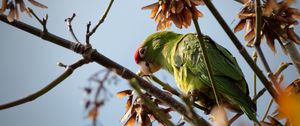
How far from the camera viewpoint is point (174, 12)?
235 centimetres

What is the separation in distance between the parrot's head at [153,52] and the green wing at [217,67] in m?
0.48

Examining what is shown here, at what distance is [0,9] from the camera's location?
198 cm

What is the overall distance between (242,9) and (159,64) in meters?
2.24

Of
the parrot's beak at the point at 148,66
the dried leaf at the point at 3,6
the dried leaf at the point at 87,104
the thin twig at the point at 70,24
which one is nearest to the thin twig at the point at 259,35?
the thin twig at the point at 70,24

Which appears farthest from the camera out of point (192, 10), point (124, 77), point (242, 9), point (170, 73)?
point (170, 73)

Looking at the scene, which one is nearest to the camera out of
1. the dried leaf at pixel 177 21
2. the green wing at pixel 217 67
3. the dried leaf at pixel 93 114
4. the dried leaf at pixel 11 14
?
the dried leaf at pixel 93 114

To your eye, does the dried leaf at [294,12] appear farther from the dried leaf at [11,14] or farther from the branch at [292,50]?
the dried leaf at [11,14]

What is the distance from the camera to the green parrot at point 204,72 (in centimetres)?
341

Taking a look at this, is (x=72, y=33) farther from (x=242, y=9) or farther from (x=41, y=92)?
(x=242, y=9)

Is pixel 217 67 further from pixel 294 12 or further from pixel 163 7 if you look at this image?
pixel 163 7

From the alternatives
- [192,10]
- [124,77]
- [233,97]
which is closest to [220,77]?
[233,97]

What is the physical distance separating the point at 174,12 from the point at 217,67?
151 cm

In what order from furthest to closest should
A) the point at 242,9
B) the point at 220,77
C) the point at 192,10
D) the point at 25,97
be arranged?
1. the point at 220,77
2. the point at 242,9
3. the point at 192,10
4. the point at 25,97

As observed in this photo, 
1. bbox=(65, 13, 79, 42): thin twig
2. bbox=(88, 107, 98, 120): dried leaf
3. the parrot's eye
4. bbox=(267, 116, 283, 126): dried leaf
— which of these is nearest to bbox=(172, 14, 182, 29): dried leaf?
bbox=(65, 13, 79, 42): thin twig
